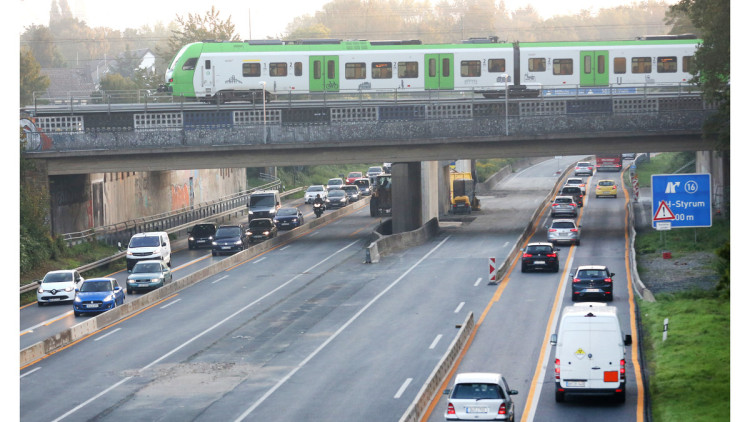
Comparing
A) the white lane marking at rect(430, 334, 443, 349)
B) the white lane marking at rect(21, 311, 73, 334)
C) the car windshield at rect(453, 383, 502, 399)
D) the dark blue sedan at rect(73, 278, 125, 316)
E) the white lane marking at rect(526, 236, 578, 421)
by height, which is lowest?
the white lane marking at rect(21, 311, 73, 334)

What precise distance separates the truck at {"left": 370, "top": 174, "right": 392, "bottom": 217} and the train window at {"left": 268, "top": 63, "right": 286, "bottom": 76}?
727 inches

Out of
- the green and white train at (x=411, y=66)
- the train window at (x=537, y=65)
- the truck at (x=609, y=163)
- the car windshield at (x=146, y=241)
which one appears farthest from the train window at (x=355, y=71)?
the truck at (x=609, y=163)

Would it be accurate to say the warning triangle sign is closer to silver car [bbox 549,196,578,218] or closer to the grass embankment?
the grass embankment

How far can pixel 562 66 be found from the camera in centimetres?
6188

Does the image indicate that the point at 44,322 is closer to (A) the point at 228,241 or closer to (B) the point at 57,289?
(B) the point at 57,289

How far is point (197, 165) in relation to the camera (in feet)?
195

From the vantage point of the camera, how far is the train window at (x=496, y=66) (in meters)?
61.8

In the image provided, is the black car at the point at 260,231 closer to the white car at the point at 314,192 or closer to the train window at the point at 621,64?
the white car at the point at 314,192

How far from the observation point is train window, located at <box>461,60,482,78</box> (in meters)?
61.8

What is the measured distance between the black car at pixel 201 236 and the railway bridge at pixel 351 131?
4454mm

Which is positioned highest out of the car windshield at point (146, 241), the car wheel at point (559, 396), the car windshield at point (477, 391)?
the car windshield at point (146, 241)

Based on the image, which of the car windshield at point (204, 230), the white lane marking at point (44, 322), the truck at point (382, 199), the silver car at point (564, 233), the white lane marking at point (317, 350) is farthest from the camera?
the truck at point (382, 199)

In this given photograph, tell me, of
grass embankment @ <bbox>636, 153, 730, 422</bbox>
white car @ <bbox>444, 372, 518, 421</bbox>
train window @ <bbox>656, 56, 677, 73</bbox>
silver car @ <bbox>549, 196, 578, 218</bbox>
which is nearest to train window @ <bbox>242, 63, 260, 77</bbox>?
silver car @ <bbox>549, 196, 578, 218</bbox>
